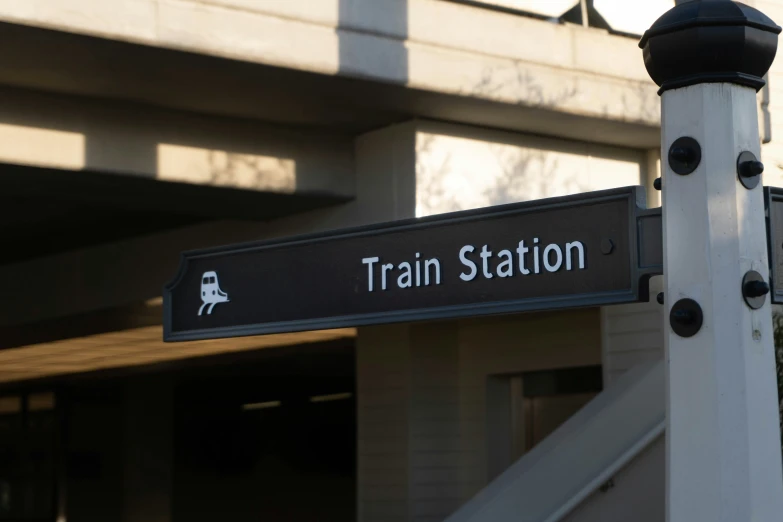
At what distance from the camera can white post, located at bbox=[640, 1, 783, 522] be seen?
3.36 m

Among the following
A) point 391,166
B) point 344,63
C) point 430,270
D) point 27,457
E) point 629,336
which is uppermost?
point 344,63

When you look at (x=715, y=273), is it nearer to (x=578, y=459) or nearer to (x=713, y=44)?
(x=713, y=44)

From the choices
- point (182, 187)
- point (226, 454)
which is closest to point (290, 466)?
point (226, 454)

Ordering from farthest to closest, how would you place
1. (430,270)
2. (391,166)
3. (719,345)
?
1. (391,166)
2. (430,270)
3. (719,345)

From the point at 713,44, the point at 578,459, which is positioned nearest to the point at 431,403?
the point at 578,459

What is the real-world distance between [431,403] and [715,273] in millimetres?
7838

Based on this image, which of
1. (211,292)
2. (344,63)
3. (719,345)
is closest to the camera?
(719,345)

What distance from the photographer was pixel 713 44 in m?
3.50

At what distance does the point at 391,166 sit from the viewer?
992cm

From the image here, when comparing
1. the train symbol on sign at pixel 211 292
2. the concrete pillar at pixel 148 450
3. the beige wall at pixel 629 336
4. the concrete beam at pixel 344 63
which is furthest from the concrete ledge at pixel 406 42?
the concrete pillar at pixel 148 450

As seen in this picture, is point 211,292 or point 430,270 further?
point 211,292

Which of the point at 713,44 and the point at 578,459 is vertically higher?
the point at 713,44

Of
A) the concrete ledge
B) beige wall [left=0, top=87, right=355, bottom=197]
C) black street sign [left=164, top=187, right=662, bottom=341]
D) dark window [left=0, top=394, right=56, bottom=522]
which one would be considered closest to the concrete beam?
the concrete ledge

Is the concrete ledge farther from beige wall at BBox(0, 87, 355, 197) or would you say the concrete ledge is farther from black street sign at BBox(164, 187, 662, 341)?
black street sign at BBox(164, 187, 662, 341)
